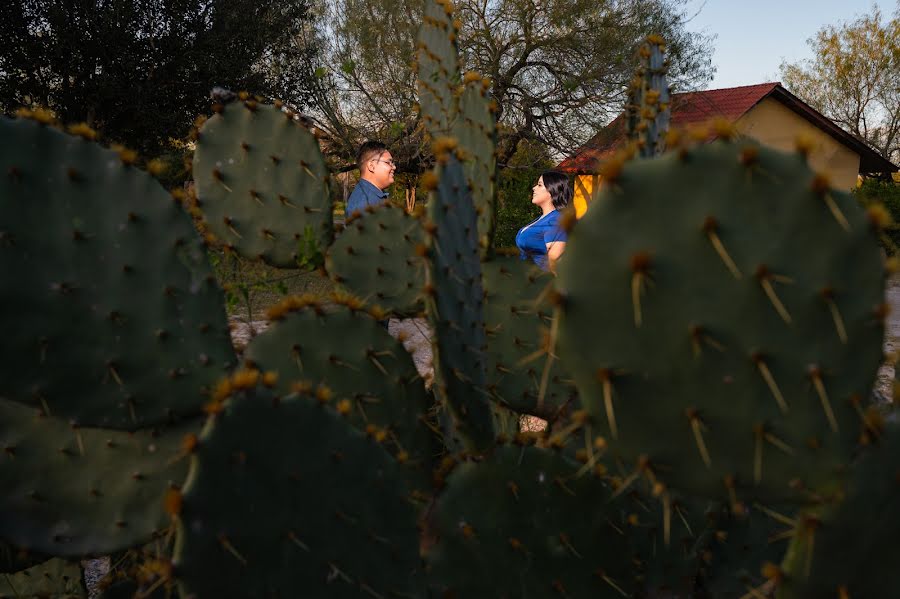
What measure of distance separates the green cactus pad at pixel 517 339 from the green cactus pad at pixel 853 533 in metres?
0.99

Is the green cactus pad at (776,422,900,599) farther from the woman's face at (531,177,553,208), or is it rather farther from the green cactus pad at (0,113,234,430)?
the woman's face at (531,177,553,208)

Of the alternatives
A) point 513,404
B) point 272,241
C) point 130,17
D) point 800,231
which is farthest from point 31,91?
point 800,231

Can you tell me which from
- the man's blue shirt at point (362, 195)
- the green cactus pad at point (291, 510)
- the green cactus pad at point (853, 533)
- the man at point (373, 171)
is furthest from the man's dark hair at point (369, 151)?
the green cactus pad at point (853, 533)

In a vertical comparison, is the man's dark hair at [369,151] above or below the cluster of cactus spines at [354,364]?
above

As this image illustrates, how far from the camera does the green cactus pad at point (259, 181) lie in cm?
219

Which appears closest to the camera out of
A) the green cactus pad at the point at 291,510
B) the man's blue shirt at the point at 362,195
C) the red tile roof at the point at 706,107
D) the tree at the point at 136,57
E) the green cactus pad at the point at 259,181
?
the green cactus pad at the point at 291,510

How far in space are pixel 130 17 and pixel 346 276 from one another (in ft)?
35.7

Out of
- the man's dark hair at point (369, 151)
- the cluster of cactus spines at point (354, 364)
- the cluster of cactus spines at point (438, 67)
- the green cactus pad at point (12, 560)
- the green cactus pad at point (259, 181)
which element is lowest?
the green cactus pad at point (12, 560)

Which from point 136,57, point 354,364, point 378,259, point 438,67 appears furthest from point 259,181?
point 136,57

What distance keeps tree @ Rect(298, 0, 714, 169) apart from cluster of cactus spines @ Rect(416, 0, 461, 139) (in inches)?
415

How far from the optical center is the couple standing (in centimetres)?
338

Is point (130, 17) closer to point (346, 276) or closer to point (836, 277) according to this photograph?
point (346, 276)

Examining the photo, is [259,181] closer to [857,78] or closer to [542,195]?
[542,195]

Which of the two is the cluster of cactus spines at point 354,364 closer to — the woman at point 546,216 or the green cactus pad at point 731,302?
the green cactus pad at point 731,302
